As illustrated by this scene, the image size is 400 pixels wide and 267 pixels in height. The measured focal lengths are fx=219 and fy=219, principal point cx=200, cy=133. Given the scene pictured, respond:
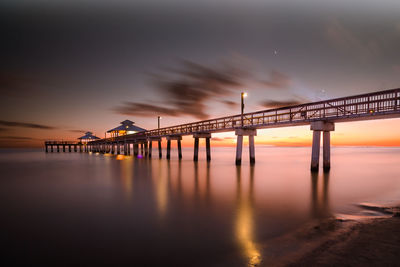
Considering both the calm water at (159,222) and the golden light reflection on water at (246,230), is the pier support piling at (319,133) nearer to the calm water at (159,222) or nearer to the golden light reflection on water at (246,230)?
the calm water at (159,222)

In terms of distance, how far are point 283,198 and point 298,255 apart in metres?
7.05

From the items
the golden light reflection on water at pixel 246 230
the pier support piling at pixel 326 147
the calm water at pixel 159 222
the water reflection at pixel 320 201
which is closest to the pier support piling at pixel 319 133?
the pier support piling at pixel 326 147

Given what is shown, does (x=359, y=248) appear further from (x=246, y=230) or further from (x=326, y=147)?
(x=326, y=147)

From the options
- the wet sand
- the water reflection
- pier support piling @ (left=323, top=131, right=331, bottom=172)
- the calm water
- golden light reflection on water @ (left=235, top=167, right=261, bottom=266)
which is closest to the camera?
the wet sand

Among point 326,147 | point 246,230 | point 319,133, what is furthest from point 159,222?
point 326,147

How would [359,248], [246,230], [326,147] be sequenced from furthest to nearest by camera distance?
[326,147]
[246,230]
[359,248]

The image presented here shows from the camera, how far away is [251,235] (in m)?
6.00

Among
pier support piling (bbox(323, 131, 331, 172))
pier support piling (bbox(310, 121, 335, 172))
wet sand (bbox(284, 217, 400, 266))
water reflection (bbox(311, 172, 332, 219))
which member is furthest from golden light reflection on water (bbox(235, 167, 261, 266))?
pier support piling (bbox(323, 131, 331, 172))

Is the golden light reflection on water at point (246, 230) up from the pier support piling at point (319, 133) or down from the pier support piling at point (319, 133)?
down

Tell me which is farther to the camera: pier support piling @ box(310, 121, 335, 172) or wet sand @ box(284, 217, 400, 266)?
pier support piling @ box(310, 121, 335, 172)

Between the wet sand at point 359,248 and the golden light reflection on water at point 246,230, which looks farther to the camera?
the golden light reflection on water at point 246,230

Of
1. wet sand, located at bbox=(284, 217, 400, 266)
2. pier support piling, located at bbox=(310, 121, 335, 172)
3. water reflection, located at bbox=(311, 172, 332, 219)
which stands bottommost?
water reflection, located at bbox=(311, 172, 332, 219)

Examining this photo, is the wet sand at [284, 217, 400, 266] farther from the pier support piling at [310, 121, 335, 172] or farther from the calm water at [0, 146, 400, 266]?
the pier support piling at [310, 121, 335, 172]

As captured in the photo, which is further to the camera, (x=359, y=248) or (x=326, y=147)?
(x=326, y=147)
